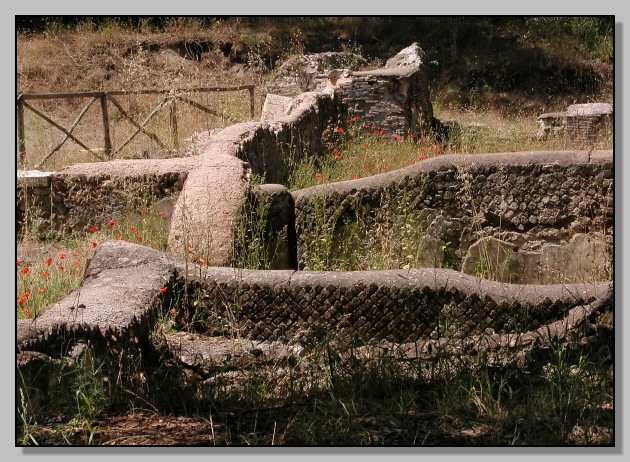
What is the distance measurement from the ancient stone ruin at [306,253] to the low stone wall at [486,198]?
0.01 m

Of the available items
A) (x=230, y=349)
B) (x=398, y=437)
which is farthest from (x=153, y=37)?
(x=398, y=437)

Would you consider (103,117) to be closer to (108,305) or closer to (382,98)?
(382,98)

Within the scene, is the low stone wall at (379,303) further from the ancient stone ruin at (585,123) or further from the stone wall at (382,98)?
the ancient stone ruin at (585,123)

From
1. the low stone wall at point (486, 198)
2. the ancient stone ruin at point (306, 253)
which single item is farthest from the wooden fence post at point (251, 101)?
the low stone wall at point (486, 198)

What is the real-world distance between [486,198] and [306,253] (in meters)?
1.39

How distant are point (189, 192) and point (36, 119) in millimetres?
9803

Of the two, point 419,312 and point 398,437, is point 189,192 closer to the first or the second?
point 419,312

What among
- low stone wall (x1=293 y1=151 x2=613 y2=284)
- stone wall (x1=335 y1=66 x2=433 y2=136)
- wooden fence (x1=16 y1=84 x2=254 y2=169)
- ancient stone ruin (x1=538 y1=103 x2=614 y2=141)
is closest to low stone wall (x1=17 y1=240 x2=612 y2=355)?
low stone wall (x1=293 y1=151 x2=613 y2=284)

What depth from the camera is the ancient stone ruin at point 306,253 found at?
4.79m

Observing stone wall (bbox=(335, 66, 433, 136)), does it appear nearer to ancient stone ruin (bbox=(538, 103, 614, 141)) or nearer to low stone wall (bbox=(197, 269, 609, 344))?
ancient stone ruin (bbox=(538, 103, 614, 141))

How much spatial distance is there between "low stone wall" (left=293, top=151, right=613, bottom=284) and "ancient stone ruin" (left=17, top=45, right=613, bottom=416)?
0.03 ft

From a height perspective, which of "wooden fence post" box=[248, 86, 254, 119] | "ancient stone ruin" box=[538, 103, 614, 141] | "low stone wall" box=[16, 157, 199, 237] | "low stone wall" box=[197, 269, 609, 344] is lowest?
"low stone wall" box=[197, 269, 609, 344]

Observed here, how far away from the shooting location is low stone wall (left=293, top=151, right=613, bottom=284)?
6.99m

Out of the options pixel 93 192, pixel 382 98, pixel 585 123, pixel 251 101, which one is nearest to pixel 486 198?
pixel 93 192
